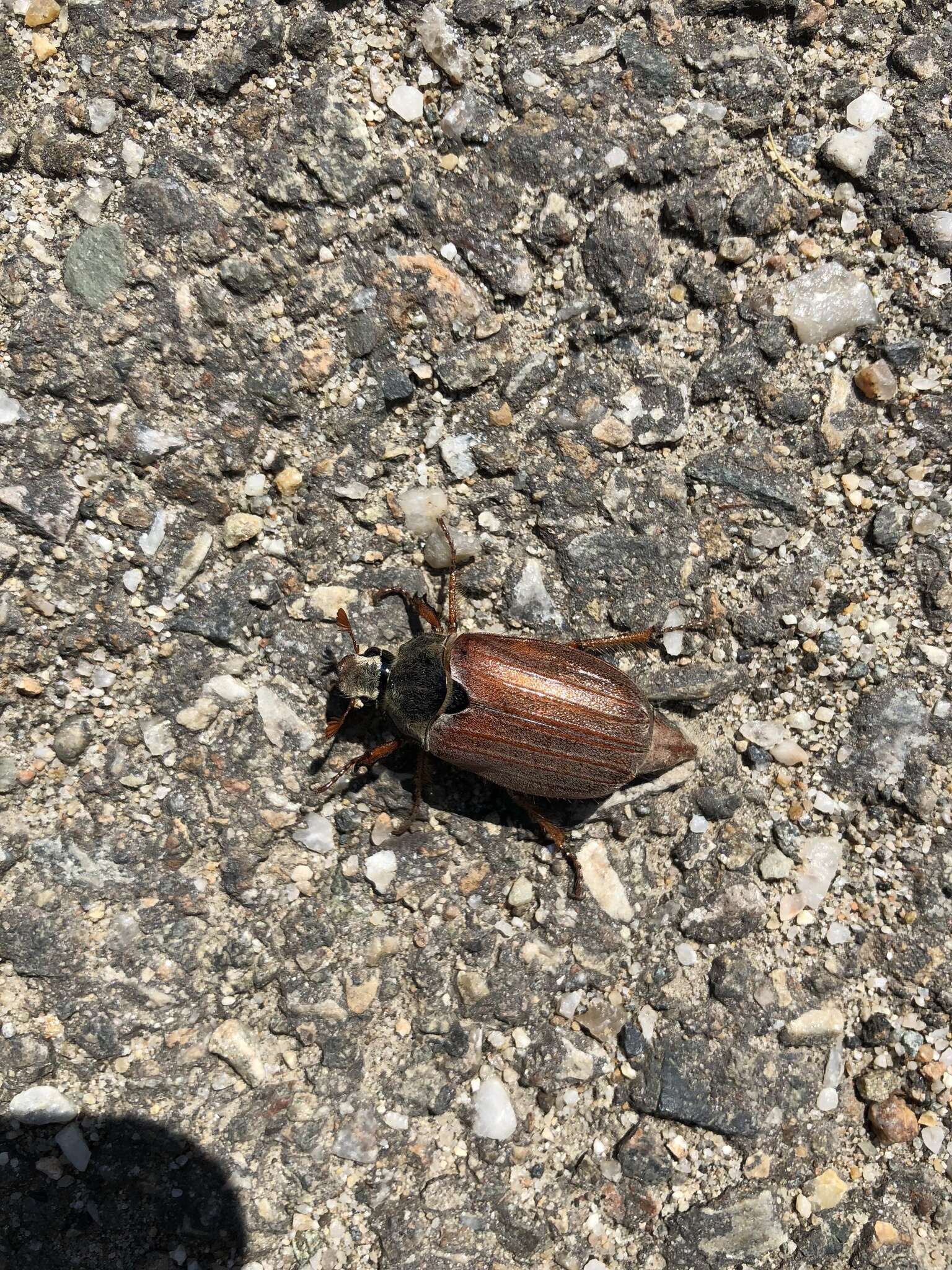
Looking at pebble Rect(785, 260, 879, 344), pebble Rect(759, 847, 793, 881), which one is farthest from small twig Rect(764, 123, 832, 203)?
pebble Rect(759, 847, 793, 881)

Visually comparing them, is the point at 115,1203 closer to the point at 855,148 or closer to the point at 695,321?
the point at 695,321

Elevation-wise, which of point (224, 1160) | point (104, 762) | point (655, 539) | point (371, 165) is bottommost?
point (224, 1160)

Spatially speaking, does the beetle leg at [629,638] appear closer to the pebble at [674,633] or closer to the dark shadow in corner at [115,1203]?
the pebble at [674,633]

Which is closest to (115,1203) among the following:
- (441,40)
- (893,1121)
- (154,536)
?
(154,536)

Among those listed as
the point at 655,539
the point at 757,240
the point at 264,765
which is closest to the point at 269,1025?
the point at 264,765

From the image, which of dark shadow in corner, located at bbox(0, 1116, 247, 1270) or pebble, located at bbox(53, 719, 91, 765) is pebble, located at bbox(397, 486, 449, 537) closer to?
pebble, located at bbox(53, 719, 91, 765)

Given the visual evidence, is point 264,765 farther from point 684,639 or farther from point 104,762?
point 684,639
